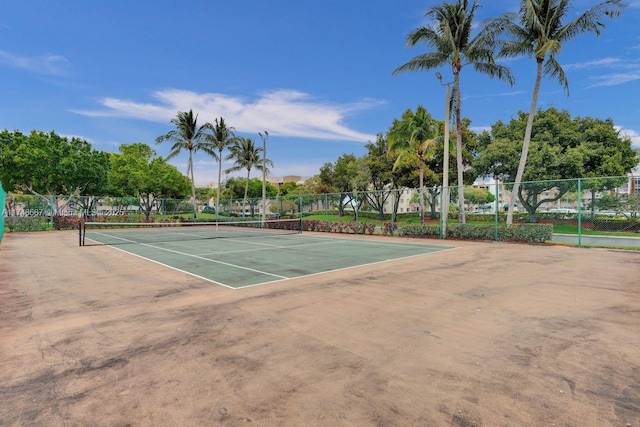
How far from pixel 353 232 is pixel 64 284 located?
17964 mm

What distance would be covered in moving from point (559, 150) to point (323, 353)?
1153 inches

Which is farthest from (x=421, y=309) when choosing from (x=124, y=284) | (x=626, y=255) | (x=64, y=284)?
(x=626, y=255)

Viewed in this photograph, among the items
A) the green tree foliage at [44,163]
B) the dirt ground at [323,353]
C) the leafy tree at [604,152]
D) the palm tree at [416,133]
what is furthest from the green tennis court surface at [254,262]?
the green tree foliage at [44,163]

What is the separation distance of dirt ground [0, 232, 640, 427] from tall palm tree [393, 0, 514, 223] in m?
13.8

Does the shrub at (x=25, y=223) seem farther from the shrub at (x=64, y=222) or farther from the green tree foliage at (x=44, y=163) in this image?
the green tree foliage at (x=44, y=163)

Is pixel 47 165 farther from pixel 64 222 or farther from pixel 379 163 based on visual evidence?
pixel 379 163

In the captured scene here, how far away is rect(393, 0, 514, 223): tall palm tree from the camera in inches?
676

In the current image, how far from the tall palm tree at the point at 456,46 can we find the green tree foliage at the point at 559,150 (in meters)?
11.0

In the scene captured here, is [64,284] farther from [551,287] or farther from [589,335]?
[551,287]

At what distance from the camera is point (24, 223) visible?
24.6m

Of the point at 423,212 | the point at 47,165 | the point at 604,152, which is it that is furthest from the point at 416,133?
the point at 47,165

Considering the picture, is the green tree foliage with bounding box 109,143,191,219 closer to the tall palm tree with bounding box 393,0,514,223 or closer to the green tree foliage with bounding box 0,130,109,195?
the green tree foliage with bounding box 0,130,109,195

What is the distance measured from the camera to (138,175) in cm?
4056

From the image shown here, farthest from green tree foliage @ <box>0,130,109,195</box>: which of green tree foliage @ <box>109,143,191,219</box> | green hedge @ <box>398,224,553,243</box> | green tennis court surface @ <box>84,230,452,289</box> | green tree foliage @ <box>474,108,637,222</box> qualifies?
green tree foliage @ <box>474,108,637,222</box>
